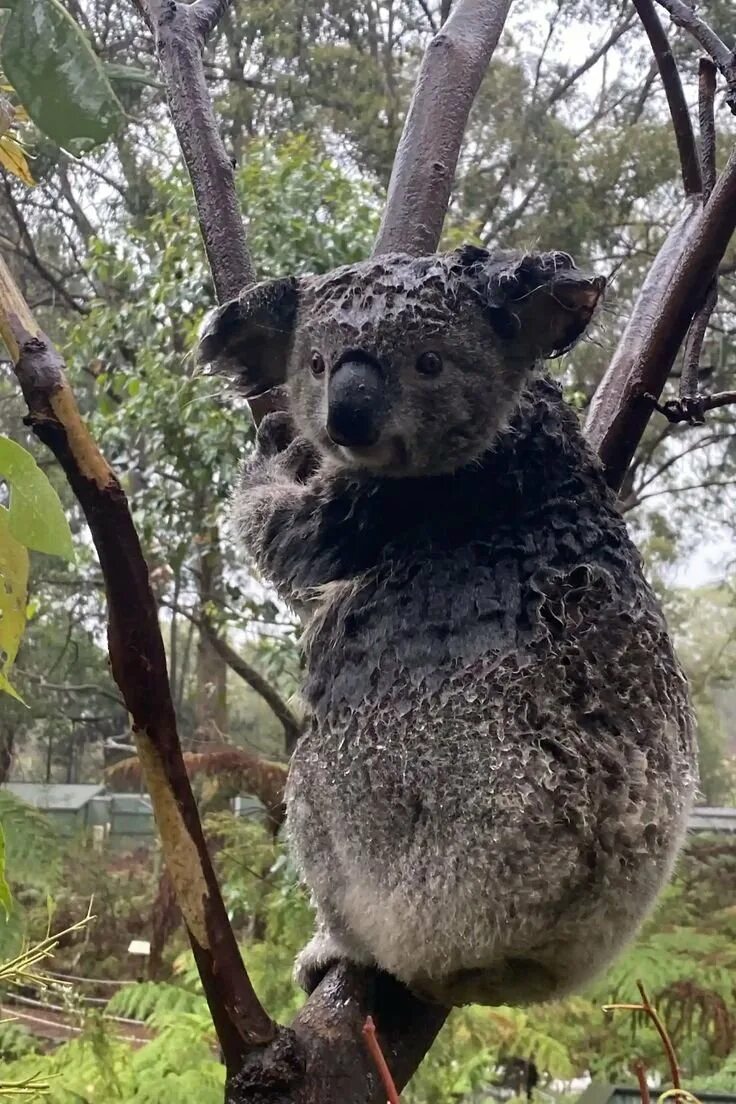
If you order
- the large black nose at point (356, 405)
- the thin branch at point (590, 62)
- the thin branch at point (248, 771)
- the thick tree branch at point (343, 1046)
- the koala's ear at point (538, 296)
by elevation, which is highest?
the thin branch at point (590, 62)

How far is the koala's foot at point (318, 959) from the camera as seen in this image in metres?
0.94

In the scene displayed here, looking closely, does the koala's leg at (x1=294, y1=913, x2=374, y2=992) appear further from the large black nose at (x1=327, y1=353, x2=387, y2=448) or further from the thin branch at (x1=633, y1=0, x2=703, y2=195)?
the thin branch at (x1=633, y1=0, x2=703, y2=195)

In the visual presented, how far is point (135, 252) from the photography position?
12.3 feet

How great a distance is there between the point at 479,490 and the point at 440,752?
0.23 metres

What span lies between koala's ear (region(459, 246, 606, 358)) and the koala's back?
0.29ft

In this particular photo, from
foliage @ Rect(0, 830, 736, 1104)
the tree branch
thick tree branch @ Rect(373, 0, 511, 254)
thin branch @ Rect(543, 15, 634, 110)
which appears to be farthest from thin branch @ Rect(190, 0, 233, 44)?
thin branch @ Rect(543, 15, 634, 110)

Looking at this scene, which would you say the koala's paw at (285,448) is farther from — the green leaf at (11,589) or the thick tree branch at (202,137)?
the green leaf at (11,589)

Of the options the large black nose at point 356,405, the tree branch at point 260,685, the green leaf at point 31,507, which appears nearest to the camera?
the green leaf at point 31,507

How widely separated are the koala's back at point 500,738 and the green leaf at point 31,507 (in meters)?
0.40

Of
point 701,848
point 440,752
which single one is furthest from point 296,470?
point 701,848

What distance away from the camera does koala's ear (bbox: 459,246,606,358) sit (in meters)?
0.79

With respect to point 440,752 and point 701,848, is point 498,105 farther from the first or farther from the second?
point 440,752

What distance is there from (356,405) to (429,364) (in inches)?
3.4

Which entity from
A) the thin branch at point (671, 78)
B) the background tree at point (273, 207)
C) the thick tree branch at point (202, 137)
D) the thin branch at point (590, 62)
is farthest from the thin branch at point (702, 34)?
the thin branch at point (590, 62)
